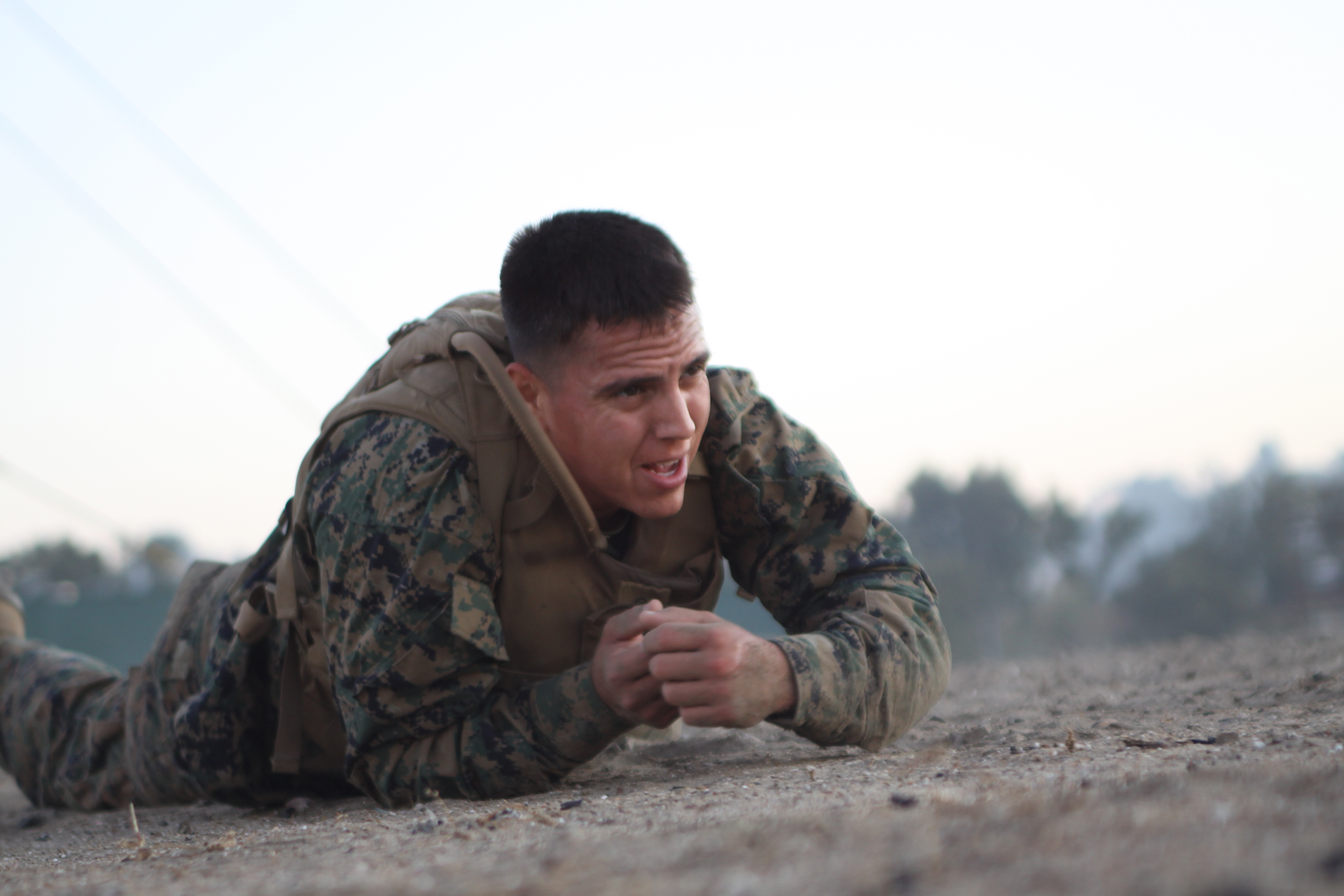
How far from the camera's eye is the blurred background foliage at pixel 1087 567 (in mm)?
26656

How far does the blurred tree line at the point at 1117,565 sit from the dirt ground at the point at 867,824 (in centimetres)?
2270

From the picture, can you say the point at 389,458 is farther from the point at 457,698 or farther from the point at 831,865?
the point at 831,865

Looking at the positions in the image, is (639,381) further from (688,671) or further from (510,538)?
(688,671)

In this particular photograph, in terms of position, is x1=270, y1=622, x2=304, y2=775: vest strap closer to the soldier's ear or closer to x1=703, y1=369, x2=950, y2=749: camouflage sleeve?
the soldier's ear

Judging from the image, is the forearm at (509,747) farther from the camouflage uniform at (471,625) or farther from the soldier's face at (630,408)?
the soldier's face at (630,408)

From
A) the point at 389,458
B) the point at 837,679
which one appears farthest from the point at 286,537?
the point at 837,679

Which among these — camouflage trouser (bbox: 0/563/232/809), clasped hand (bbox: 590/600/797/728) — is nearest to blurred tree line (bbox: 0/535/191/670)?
camouflage trouser (bbox: 0/563/232/809)

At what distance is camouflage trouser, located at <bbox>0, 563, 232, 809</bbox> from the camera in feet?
12.0

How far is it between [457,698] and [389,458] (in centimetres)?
57

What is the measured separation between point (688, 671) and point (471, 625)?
54cm

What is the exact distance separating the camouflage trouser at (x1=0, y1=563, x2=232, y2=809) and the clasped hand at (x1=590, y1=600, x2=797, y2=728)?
1.53 meters

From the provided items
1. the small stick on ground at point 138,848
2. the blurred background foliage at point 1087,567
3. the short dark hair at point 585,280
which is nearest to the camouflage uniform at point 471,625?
the short dark hair at point 585,280

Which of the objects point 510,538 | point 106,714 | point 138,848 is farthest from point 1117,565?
point 138,848

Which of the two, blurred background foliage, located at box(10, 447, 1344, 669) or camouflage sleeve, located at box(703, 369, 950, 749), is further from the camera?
blurred background foliage, located at box(10, 447, 1344, 669)
